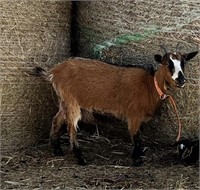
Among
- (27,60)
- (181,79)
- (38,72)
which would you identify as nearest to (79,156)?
(38,72)

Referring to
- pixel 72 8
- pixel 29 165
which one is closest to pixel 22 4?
pixel 72 8

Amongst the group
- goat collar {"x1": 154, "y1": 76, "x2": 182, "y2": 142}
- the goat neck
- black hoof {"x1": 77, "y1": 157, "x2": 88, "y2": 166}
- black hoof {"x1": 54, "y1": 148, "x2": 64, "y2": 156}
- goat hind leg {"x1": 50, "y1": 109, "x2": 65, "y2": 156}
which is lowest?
black hoof {"x1": 54, "y1": 148, "x2": 64, "y2": 156}

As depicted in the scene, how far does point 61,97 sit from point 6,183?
3.40 ft

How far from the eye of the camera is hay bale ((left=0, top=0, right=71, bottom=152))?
18.7ft

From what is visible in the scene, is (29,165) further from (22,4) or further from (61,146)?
(22,4)

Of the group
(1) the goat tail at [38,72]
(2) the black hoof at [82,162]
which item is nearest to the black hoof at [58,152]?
(2) the black hoof at [82,162]

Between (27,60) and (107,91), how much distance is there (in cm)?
86

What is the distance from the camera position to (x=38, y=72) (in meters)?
5.79

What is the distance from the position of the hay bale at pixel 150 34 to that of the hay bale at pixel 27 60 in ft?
1.28

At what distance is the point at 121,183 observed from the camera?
16.3 ft

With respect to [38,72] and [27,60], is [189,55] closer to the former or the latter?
[38,72]

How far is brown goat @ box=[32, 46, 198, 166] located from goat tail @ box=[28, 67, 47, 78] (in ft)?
0.30

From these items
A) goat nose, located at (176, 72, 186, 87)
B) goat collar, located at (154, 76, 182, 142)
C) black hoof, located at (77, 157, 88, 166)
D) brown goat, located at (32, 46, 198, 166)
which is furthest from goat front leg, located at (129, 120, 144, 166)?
goat nose, located at (176, 72, 186, 87)

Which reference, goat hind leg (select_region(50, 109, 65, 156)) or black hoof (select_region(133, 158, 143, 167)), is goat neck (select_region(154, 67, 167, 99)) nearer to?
black hoof (select_region(133, 158, 143, 167))
